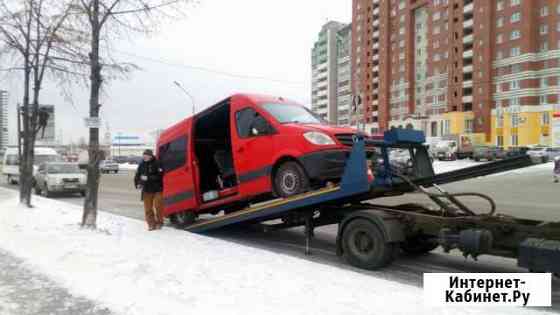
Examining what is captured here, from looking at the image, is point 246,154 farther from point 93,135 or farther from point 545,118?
point 545,118

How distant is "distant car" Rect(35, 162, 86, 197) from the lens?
19.7 m

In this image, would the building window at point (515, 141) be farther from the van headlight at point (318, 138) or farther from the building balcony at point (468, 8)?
the van headlight at point (318, 138)

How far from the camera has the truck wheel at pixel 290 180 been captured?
7.20m

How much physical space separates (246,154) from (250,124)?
0.54m

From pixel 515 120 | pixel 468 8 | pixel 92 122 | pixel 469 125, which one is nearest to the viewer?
pixel 92 122

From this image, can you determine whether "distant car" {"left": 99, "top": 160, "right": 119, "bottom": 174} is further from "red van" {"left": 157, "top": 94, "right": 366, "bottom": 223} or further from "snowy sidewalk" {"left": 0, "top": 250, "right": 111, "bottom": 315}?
"snowy sidewalk" {"left": 0, "top": 250, "right": 111, "bottom": 315}

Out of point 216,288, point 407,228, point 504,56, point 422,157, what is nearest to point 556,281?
point 407,228

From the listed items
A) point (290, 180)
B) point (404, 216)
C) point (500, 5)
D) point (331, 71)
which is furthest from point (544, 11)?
point (404, 216)

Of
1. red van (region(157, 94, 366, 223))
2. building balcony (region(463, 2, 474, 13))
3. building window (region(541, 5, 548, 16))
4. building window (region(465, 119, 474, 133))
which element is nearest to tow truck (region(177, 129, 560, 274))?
red van (region(157, 94, 366, 223))

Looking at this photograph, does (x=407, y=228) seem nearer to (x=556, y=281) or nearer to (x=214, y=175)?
(x=556, y=281)

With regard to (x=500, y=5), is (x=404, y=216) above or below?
below

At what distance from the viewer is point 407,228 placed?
245 inches

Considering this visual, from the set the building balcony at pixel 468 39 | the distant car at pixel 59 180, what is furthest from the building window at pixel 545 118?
the distant car at pixel 59 180

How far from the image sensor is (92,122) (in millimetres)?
9086
